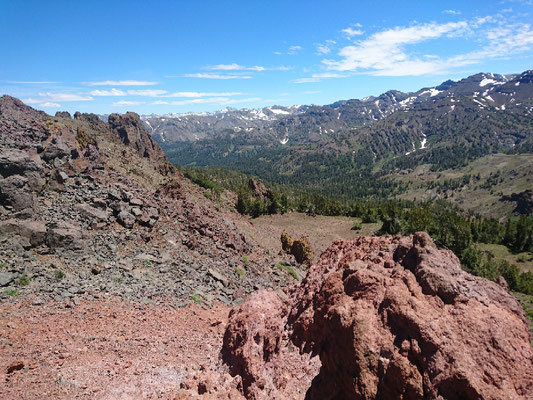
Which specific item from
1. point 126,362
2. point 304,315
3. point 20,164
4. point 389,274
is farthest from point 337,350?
point 20,164

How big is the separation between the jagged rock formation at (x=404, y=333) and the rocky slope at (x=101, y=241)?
1008cm

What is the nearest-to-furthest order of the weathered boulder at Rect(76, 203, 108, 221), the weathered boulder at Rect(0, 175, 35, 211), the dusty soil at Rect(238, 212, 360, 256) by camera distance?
the weathered boulder at Rect(0, 175, 35, 211)
the weathered boulder at Rect(76, 203, 108, 221)
the dusty soil at Rect(238, 212, 360, 256)

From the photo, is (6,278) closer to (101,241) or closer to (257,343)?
(101,241)

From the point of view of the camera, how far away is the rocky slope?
17.1 metres

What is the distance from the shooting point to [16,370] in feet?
34.1

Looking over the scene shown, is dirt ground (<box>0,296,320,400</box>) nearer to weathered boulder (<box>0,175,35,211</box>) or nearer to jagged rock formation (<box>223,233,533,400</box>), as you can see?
jagged rock formation (<box>223,233,533,400</box>)

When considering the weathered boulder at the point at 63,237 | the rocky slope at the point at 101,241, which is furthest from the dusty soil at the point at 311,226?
the weathered boulder at the point at 63,237

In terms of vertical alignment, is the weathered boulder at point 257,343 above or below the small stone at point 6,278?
below

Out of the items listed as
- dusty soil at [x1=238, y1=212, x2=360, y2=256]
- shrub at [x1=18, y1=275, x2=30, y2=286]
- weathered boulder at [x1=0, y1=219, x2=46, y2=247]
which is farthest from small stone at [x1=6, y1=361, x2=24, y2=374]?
dusty soil at [x1=238, y1=212, x2=360, y2=256]

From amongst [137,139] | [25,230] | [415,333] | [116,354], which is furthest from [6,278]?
[137,139]

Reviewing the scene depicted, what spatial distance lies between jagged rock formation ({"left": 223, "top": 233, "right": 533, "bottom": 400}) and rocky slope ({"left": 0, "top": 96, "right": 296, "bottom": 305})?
33.1 feet

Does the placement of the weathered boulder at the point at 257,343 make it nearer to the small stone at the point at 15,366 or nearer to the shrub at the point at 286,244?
the small stone at the point at 15,366

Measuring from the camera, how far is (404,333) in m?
7.95

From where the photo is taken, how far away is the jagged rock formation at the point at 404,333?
23.4 feet
